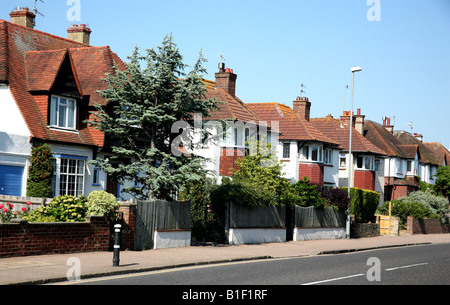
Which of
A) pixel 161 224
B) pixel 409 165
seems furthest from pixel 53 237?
pixel 409 165

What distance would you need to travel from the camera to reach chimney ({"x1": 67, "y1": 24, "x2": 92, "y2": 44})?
1351 inches

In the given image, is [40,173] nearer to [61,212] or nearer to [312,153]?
[61,212]

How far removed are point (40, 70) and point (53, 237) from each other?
12710mm

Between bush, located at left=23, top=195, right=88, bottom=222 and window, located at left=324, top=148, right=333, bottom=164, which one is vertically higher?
window, located at left=324, top=148, right=333, bottom=164

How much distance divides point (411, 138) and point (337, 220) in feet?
167

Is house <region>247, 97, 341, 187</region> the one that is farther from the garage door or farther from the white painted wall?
the garage door

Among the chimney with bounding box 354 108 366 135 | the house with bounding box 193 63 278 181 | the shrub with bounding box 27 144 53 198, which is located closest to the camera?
the shrub with bounding box 27 144 53 198

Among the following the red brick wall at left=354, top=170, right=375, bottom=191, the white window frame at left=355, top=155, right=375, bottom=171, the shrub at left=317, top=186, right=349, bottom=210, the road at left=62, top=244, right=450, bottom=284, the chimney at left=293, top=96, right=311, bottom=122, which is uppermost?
the chimney at left=293, top=96, right=311, bottom=122

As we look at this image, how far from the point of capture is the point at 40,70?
87.8ft

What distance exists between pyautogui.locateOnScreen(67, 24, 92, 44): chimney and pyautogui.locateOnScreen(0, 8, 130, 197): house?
4.49m

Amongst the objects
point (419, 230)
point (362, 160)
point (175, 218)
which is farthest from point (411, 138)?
point (175, 218)

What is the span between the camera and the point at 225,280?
1312cm

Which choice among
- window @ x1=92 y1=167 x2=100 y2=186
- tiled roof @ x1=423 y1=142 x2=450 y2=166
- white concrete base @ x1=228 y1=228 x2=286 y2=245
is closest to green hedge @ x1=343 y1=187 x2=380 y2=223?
white concrete base @ x1=228 y1=228 x2=286 y2=245
